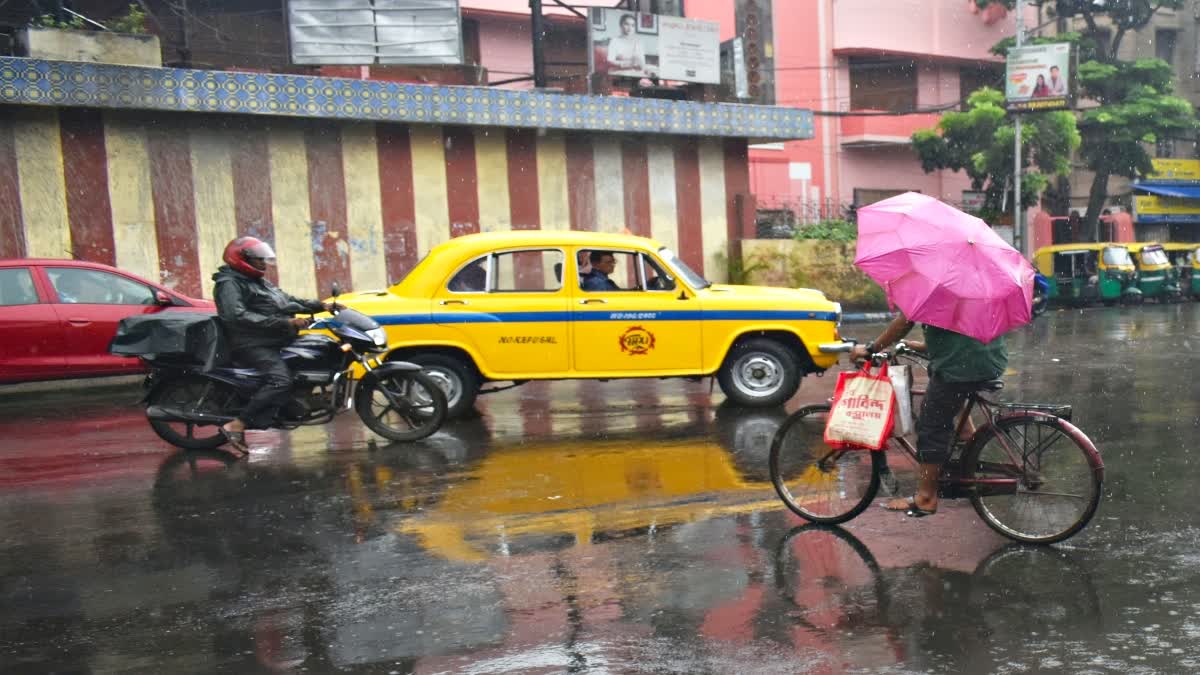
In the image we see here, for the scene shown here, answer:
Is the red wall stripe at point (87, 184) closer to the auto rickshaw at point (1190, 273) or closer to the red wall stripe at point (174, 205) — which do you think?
the red wall stripe at point (174, 205)

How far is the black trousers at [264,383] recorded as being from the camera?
895 cm

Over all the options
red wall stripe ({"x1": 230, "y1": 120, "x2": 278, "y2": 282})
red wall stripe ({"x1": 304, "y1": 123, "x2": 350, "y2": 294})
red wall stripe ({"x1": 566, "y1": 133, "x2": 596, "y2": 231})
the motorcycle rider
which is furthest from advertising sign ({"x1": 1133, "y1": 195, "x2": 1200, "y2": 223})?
the motorcycle rider

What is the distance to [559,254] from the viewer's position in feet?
35.9

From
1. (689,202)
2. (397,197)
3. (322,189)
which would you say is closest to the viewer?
(322,189)

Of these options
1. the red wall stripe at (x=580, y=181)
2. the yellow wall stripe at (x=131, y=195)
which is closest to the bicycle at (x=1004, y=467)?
the yellow wall stripe at (x=131, y=195)

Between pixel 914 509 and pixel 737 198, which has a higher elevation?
pixel 737 198

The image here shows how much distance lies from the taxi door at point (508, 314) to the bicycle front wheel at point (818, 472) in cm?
446

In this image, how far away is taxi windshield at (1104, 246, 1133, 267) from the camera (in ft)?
96.6

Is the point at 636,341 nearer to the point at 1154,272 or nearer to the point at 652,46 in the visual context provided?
the point at 652,46

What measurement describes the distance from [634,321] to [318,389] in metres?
2.98

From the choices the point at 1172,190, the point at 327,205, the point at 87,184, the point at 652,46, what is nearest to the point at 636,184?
the point at 652,46

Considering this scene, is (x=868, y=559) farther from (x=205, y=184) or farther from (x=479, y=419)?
(x=205, y=184)

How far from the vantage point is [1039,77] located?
104ft

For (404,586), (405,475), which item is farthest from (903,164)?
(404,586)
